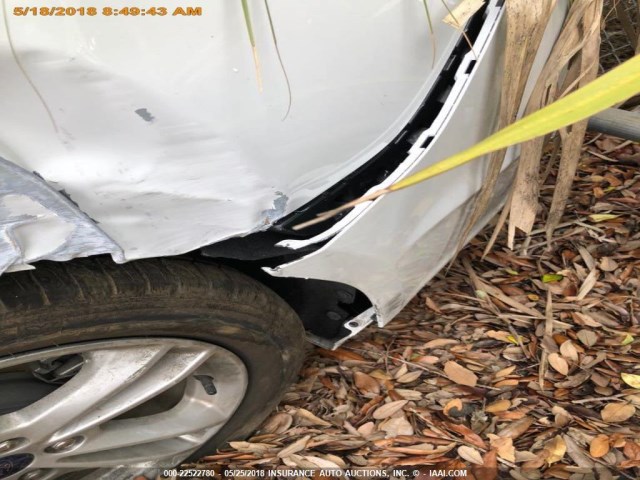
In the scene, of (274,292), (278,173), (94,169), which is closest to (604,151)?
(274,292)

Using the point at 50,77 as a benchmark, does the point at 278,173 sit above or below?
below

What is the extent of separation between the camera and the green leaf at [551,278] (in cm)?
227

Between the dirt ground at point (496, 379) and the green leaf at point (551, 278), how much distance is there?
2 cm

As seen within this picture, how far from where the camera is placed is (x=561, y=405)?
188cm

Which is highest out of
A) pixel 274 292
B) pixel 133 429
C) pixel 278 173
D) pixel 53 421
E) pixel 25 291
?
pixel 278 173

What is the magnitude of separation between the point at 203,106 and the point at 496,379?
4.00 ft

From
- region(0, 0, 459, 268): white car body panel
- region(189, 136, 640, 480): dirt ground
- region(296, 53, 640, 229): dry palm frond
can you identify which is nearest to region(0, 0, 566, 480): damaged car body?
region(0, 0, 459, 268): white car body panel

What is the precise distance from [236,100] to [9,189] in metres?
0.40

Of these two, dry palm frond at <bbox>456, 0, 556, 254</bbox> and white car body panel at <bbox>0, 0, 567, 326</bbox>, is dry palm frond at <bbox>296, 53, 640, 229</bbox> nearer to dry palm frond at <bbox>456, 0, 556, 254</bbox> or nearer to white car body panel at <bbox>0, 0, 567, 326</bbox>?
white car body panel at <bbox>0, 0, 567, 326</bbox>

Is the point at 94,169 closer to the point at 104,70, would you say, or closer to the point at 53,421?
the point at 104,70

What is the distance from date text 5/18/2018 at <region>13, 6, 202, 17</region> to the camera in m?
1.02

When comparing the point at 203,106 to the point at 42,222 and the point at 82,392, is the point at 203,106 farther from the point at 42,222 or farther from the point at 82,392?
the point at 82,392

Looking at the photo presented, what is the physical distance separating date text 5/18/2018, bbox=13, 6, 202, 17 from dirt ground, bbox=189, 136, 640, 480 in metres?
1.22

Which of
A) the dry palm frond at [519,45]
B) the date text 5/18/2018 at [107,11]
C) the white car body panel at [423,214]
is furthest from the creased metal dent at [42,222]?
the dry palm frond at [519,45]
